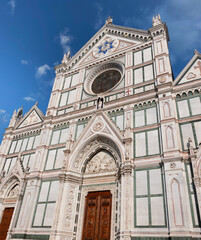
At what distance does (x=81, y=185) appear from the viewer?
52.9 feet

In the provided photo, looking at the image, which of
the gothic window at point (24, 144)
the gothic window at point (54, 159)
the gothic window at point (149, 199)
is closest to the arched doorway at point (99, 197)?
the gothic window at point (149, 199)

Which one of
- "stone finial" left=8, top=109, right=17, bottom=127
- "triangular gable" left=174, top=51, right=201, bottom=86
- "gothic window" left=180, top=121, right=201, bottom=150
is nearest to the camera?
"gothic window" left=180, top=121, right=201, bottom=150

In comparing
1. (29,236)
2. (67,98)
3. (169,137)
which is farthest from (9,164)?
(169,137)

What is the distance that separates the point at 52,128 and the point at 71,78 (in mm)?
6138

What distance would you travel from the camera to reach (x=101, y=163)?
53.2 ft

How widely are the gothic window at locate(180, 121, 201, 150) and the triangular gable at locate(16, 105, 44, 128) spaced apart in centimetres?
1403

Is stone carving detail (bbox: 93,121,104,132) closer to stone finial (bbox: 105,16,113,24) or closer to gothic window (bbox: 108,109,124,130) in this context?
gothic window (bbox: 108,109,124,130)

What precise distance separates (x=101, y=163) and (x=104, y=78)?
28.8ft

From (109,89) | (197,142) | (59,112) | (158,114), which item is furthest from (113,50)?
(197,142)

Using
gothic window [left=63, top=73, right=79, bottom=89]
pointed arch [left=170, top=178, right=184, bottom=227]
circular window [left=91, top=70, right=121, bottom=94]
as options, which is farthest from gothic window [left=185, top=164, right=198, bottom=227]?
gothic window [left=63, top=73, right=79, bottom=89]

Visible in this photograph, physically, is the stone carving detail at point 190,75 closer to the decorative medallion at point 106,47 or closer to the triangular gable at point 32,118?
the decorative medallion at point 106,47

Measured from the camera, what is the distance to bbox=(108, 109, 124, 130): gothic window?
16.3 metres

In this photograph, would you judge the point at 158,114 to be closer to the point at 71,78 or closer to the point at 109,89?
the point at 109,89

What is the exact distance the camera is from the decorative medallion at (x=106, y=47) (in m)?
22.0
